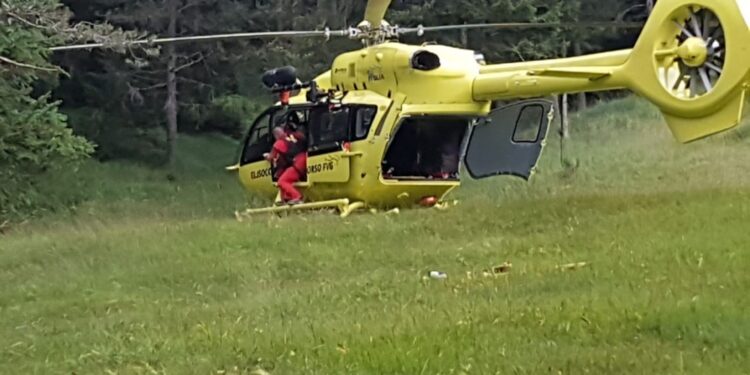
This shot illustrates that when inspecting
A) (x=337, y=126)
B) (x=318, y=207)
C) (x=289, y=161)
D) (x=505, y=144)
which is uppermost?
(x=337, y=126)

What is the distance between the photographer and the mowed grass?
6.51 metres

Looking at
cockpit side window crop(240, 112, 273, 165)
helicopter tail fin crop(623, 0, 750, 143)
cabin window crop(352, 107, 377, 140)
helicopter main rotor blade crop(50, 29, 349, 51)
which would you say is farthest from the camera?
cockpit side window crop(240, 112, 273, 165)

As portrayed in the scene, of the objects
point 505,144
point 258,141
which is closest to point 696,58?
point 505,144

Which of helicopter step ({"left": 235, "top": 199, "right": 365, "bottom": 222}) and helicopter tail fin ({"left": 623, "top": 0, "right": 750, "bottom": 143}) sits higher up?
helicopter tail fin ({"left": 623, "top": 0, "right": 750, "bottom": 143})

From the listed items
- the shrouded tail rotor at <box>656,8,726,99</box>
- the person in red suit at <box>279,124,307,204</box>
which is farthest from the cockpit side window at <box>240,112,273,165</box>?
the shrouded tail rotor at <box>656,8,726,99</box>

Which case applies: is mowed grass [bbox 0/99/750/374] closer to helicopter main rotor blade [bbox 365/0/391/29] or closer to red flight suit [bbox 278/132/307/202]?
red flight suit [bbox 278/132/307/202]

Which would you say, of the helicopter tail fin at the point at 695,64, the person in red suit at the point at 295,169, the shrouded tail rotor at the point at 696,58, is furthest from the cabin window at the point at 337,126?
the shrouded tail rotor at the point at 696,58

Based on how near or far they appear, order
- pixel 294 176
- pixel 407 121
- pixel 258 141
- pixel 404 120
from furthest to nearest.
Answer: pixel 258 141 → pixel 294 176 → pixel 407 121 → pixel 404 120

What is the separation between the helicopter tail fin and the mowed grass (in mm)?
947

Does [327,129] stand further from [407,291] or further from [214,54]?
[214,54]

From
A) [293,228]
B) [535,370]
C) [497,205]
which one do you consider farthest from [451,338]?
[497,205]

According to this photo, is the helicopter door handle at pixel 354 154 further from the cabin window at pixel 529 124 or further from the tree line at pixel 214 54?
the tree line at pixel 214 54

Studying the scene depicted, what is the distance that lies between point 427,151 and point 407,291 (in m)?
6.91

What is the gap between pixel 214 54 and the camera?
37000 millimetres
